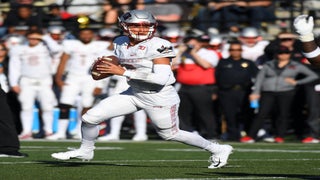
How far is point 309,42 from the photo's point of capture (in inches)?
307

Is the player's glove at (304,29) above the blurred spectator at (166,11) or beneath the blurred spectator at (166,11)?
above

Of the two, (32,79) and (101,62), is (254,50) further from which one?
(101,62)

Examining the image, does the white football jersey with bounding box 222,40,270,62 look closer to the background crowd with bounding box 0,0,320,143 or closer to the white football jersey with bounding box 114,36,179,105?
the background crowd with bounding box 0,0,320,143

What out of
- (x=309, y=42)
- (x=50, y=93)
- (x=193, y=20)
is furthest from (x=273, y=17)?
(x=309, y=42)

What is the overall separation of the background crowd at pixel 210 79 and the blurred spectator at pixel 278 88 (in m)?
0.02

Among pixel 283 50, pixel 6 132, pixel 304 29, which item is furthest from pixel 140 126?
pixel 304 29

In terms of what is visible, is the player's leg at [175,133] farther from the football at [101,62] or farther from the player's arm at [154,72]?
the football at [101,62]

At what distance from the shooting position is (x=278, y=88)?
16.0 metres

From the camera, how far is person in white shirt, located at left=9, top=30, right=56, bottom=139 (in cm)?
1675

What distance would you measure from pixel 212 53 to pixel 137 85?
6951 mm

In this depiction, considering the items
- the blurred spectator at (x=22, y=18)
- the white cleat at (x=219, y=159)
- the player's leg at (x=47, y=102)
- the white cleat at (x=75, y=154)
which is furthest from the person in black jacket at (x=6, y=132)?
the blurred spectator at (x=22, y=18)

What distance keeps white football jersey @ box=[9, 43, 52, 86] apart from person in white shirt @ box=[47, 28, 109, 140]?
28cm

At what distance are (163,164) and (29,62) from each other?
22.4ft

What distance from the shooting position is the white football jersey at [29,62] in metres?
16.7
